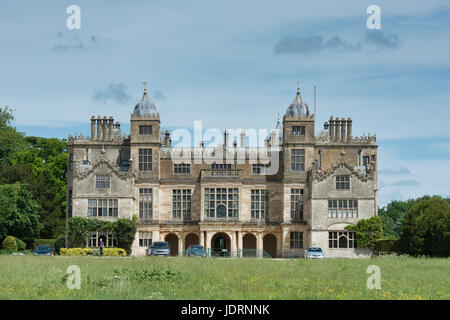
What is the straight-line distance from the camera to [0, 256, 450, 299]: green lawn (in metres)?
19.6

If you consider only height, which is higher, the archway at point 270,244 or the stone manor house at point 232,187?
the stone manor house at point 232,187

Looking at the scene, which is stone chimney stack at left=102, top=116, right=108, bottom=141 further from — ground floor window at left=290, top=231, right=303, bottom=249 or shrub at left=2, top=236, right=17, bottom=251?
ground floor window at left=290, top=231, right=303, bottom=249

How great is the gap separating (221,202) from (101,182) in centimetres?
986

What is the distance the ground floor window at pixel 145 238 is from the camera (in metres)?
55.9

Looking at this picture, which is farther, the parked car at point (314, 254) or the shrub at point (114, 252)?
the shrub at point (114, 252)

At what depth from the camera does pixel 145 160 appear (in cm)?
5719

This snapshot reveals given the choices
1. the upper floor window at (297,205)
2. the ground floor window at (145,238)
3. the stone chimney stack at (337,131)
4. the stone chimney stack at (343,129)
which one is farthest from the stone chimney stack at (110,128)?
the stone chimney stack at (343,129)

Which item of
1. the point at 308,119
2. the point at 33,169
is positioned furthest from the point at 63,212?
the point at 308,119

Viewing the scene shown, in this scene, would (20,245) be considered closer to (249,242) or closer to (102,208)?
(102,208)

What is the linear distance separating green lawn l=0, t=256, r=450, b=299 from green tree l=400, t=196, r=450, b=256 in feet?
51.3

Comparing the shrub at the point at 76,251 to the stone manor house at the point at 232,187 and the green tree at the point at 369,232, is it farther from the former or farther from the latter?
the green tree at the point at 369,232

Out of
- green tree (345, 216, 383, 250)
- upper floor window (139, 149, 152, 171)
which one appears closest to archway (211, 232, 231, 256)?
upper floor window (139, 149, 152, 171)

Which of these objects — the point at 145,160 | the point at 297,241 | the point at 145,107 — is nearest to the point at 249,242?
the point at 297,241

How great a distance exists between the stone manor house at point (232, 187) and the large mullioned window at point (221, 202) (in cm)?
8
